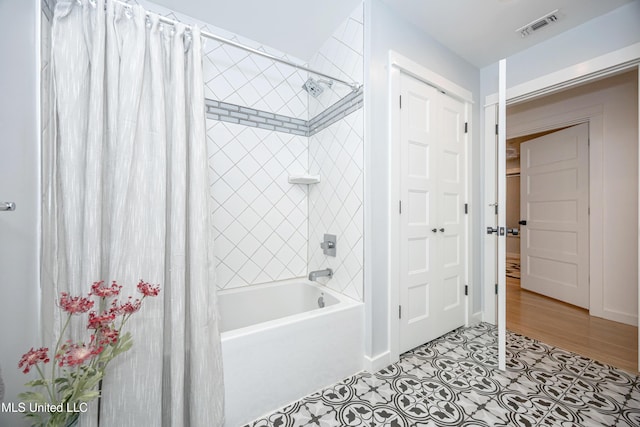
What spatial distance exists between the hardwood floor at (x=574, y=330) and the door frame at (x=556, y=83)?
414mm

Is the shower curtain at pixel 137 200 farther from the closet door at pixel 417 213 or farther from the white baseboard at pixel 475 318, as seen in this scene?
the white baseboard at pixel 475 318

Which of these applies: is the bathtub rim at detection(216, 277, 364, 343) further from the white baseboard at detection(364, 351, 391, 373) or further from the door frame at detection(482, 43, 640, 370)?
the door frame at detection(482, 43, 640, 370)

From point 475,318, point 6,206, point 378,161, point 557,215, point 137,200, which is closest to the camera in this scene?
point 6,206

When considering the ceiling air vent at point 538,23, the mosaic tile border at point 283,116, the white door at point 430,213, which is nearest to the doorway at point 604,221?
the white door at point 430,213

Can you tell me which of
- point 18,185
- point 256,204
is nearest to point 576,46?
point 256,204

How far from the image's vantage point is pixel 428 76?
6.38ft

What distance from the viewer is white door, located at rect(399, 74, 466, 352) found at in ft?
6.04

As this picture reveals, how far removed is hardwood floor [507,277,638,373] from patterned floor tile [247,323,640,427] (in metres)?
0.19

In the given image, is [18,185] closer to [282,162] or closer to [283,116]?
[282,162]

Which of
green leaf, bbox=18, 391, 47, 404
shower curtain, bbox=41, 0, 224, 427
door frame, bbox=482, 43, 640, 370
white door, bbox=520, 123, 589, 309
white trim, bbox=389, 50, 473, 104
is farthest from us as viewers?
white door, bbox=520, 123, 589, 309

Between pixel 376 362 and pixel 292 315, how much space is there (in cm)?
64

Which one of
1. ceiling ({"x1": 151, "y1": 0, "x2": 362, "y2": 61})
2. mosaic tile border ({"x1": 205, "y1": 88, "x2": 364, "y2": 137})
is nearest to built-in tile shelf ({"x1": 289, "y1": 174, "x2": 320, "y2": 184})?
mosaic tile border ({"x1": 205, "y1": 88, "x2": 364, "y2": 137})

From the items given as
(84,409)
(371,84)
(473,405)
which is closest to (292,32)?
(371,84)

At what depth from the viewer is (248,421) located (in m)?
1.27
